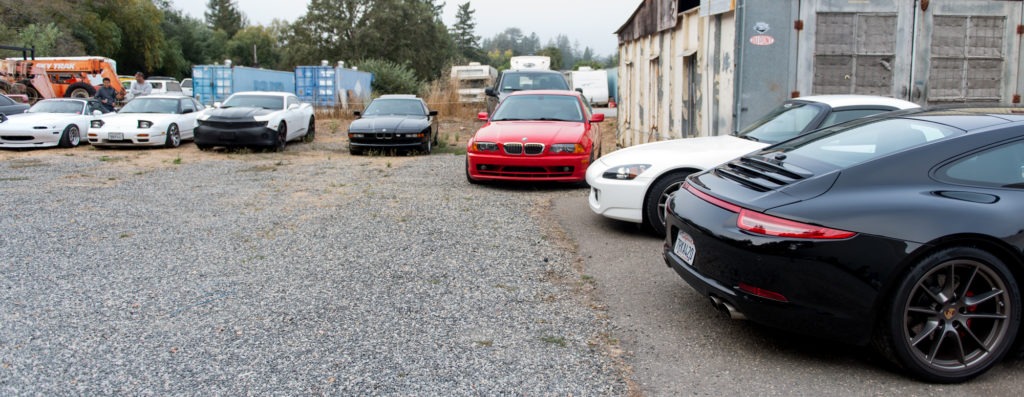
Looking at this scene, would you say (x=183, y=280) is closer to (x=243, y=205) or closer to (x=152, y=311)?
(x=152, y=311)

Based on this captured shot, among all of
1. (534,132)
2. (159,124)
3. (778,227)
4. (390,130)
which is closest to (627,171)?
(534,132)

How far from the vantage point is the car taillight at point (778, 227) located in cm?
374

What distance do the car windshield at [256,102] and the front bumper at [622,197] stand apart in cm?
1162

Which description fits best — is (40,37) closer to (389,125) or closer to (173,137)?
(173,137)

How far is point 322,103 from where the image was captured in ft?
100

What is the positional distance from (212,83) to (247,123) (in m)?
15.4

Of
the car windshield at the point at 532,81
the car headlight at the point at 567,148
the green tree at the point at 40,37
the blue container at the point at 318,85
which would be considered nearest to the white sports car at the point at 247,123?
the car windshield at the point at 532,81

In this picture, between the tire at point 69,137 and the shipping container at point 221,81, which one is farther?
the shipping container at point 221,81

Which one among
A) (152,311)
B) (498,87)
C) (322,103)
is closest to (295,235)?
(152,311)

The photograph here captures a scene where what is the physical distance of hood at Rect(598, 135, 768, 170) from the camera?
716cm

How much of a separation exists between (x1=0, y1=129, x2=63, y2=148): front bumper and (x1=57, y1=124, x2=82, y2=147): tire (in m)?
0.23

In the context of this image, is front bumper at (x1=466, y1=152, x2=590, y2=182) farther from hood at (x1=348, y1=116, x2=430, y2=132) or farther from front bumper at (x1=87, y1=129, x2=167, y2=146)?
front bumper at (x1=87, y1=129, x2=167, y2=146)

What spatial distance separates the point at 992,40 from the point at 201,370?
429 inches

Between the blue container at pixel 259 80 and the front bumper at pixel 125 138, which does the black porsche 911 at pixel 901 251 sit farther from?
the blue container at pixel 259 80
